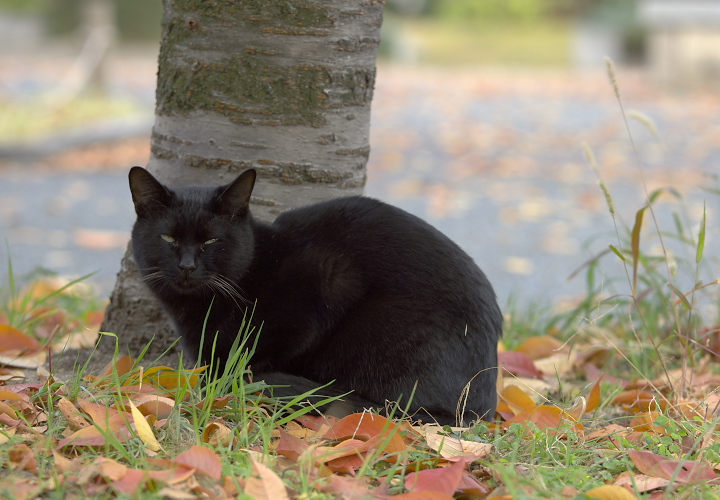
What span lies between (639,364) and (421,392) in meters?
1.12

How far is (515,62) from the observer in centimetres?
1978

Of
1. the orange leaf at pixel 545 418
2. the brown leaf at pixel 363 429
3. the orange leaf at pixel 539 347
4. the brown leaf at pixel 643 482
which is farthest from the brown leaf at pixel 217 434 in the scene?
the orange leaf at pixel 539 347

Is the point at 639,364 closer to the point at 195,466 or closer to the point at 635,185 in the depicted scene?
the point at 195,466

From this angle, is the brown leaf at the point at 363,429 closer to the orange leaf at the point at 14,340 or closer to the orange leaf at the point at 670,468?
the orange leaf at the point at 670,468

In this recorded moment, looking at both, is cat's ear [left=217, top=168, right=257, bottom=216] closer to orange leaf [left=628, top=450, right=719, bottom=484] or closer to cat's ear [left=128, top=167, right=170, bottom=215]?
Result: cat's ear [left=128, top=167, right=170, bottom=215]

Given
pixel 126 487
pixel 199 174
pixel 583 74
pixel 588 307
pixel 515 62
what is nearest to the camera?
pixel 126 487

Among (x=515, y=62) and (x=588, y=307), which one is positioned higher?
(x=515, y=62)

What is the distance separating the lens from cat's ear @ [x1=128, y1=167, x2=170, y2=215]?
2152mm

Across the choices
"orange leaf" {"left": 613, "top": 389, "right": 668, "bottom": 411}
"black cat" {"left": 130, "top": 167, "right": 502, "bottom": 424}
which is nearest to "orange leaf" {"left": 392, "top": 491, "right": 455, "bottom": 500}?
"black cat" {"left": 130, "top": 167, "right": 502, "bottom": 424}

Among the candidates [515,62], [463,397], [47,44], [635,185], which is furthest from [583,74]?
[463,397]

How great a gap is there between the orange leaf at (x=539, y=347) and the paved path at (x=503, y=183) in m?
0.47

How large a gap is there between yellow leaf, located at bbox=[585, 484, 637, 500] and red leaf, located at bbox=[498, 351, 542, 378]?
3.74 ft

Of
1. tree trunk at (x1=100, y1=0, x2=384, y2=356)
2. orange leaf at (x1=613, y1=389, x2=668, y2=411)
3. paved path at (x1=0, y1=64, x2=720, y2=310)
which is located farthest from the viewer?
paved path at (x1=0, y1=64, x2=720, y2=310)

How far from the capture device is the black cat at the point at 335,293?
2.13 meters
